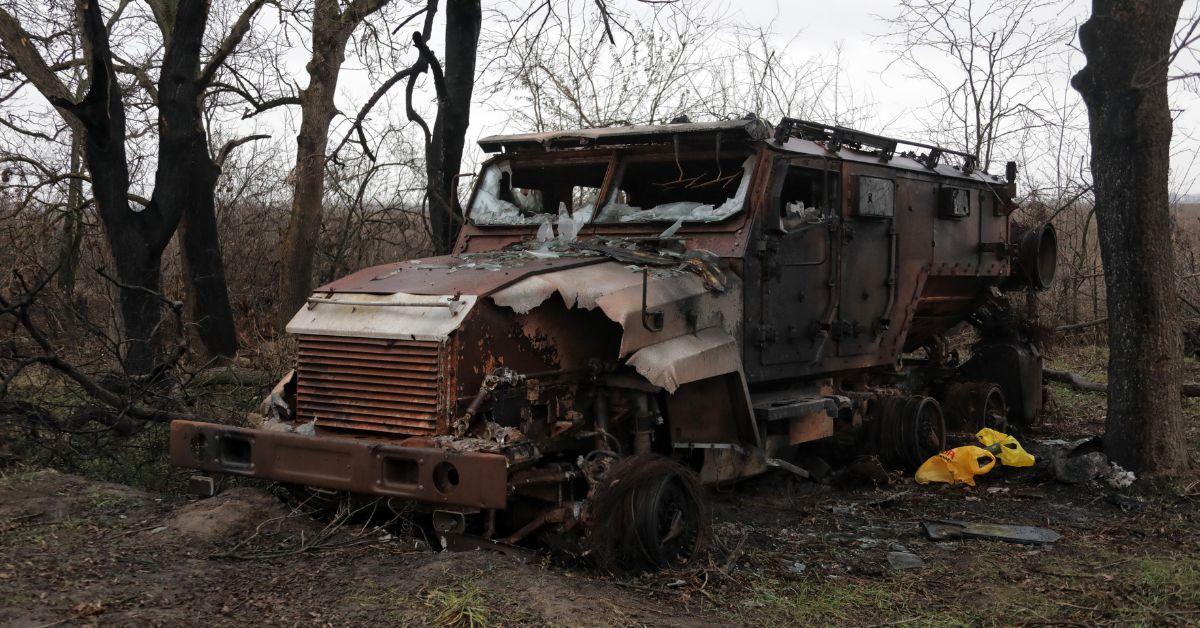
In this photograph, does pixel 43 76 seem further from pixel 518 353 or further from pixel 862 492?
pixel 862 492

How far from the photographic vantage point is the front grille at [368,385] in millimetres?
5285

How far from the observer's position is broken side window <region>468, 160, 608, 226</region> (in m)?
7.30

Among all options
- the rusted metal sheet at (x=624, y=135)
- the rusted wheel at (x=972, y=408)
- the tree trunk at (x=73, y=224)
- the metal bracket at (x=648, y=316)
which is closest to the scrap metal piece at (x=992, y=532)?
the metal bracket at (x=648, y=316)

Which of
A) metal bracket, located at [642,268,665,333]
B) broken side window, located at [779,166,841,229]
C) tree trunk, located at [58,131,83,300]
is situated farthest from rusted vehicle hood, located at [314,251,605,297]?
tree trunk, located at [58,131,83,300]

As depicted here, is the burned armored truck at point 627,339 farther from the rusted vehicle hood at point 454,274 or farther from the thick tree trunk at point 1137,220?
the thick tree trunk at point 1137,220

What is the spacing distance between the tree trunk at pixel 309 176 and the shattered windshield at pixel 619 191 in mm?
6886

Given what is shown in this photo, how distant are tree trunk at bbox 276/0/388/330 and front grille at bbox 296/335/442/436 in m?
8.45

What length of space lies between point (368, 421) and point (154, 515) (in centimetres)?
131

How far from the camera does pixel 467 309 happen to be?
529 centimetres

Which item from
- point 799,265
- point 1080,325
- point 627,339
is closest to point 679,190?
point 799,265

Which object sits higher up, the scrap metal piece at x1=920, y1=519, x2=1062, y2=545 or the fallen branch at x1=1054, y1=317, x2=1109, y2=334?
the fallen branch at x1=1054, y1=317, x2=1109, y2=334

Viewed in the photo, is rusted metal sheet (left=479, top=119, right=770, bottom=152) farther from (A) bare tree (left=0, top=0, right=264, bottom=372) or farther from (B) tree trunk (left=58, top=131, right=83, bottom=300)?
(B) tree trunk (left=58, top=131, right=83, bottom=300)

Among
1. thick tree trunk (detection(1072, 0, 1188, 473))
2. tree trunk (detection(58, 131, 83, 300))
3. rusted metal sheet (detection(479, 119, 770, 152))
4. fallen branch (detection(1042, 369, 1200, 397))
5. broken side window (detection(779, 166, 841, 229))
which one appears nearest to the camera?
rusted metal sheet (detection(479, 119, 770, 152))

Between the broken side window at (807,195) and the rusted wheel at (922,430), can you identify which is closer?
the broken side window at (807,195)
